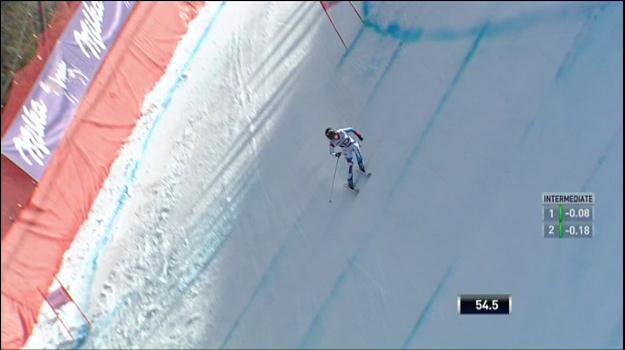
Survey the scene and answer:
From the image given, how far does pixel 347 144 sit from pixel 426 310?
2588 mm

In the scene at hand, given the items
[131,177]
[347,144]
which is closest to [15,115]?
[131,177]

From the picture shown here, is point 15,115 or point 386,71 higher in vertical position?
point 386,71

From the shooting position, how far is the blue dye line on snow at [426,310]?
991cm

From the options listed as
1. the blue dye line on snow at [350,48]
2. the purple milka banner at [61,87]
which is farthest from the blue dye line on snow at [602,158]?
the purple milka banner at [61,87]

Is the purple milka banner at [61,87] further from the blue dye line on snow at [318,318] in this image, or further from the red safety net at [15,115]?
the blue dye line on snow at [318,318]

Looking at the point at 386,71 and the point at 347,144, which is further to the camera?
the point at 386,71

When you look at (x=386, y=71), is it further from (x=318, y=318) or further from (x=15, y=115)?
(x=15, y=115)

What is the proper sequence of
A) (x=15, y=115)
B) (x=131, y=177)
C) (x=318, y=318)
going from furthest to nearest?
1. (x=131, y=177)
2. (x=15, y=115)
3. (x=318, y=318)

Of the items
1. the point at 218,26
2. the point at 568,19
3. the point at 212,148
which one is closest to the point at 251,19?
the point at 218,26

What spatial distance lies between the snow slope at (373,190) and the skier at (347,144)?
1.37 ft

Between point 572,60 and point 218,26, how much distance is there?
568cm

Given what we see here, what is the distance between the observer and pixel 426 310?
9.92 m

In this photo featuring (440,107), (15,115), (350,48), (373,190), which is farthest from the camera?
(350,48)

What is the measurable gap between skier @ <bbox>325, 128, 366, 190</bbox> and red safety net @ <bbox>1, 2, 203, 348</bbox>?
381cm
